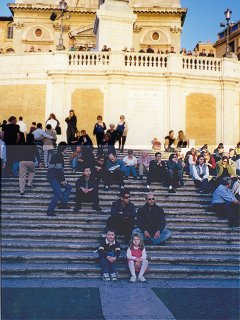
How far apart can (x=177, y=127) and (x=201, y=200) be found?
1149cm

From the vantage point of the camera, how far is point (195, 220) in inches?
460

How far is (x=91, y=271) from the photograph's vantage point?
9281 mm

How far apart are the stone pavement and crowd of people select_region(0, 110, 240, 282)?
0.45 m

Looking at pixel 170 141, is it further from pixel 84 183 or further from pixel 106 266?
pixel 106 266

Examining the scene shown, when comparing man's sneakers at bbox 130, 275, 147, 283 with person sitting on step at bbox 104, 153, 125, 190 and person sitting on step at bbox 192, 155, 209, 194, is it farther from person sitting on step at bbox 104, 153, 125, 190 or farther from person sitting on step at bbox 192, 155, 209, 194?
person sitting on step at bbox 192, 155, 209, 194

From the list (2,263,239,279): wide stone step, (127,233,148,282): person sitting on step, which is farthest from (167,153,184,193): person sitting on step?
(127,233,148,282): person sitting on step

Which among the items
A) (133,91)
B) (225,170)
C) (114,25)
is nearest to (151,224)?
(225,170)

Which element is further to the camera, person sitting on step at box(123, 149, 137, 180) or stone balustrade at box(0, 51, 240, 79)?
stone balustrade at box(0, 51, 240, 79)

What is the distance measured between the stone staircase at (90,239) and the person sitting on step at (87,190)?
0.79 feet

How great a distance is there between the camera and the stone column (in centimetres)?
2752

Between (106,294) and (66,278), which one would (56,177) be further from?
(106,294)

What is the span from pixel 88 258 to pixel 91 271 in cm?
53

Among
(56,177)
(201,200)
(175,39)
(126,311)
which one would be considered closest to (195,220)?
(201,200)

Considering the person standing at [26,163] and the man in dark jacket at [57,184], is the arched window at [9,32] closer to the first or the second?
the person standing at [26,163]
